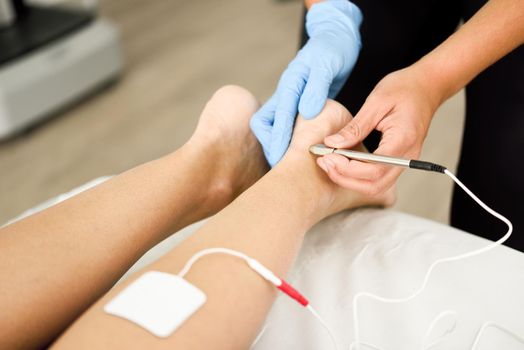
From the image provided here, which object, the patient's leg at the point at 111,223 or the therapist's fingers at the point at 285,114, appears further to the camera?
the therapist's fingers at the point at 285,114

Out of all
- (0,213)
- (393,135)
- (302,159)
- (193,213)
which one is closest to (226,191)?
(193,213)

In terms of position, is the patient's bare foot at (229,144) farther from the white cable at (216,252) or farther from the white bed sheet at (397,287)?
the white cable at (216,252)

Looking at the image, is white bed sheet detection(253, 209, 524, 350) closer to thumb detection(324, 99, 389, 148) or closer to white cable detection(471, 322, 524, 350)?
white cable detection(471, 322, 524, 350)

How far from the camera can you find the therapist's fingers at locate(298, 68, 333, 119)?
0.99 m

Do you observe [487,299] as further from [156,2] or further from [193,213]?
[156,2]

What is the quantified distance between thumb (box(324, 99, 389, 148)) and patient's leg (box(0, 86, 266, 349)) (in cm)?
22

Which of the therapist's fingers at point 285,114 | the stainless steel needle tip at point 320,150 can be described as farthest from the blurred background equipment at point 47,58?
the stainless steel needle tip at point 320,150

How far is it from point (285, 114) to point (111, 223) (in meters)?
0.36

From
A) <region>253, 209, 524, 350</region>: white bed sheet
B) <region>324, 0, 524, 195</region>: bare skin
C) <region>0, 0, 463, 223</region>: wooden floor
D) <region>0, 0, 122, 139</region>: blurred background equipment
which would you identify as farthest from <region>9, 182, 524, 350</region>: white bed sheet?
<region>0, 0, 122, 139</region>: blurred background equipment

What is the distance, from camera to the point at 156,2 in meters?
3.48

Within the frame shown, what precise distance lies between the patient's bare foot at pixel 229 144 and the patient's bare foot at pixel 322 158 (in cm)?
12

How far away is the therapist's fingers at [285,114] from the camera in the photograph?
1002 millimetres

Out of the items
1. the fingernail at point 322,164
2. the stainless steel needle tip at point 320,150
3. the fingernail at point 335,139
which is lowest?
the fingernail at point 322,164

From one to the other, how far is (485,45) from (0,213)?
159 centimetres
